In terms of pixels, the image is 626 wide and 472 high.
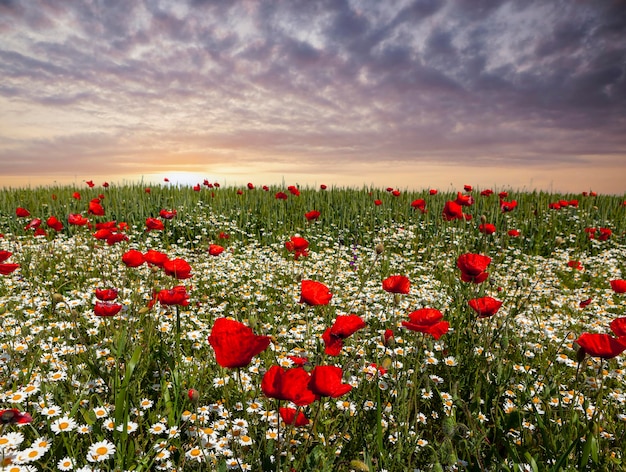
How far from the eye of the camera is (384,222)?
9.87 metres

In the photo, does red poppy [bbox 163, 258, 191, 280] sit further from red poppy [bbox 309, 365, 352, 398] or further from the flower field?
red poppy [bbox 309, 365, 352, 398]

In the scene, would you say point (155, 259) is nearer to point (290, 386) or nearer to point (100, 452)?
point (100, 452)

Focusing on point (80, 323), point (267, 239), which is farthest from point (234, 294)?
point (267, 239)

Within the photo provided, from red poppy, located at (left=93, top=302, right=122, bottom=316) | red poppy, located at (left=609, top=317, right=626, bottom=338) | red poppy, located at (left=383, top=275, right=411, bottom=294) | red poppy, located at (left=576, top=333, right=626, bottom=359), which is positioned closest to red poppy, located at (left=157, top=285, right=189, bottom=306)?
red poppy, located at (left=93, top=302, right=122, bottom=316)

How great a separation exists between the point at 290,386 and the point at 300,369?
0.07 meters

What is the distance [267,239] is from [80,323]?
5144 mm

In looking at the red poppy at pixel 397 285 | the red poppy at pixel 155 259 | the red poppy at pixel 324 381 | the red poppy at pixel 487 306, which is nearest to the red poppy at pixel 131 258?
the red poppy at pixel 155 259

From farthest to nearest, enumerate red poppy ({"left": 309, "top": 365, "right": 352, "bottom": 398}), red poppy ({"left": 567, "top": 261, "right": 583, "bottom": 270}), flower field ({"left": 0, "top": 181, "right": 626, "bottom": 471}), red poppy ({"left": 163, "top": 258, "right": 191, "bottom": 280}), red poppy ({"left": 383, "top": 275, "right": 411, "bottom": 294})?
red poppy ({"left": 567, "top": 261, "right": 583, "bottom": 270})
red poppy ({"left": 163, "top": 258, "right": 191, "bottom": 280})
red poppy ({"left": 383, "top": 275, "right": 411, "bottom": 294})
flower field ({"left": 0, "top": 181, "right": 626, "bottom": 471})
red poppy ({"left": 309, "top": 365, "right": 352, "bottom": 398})

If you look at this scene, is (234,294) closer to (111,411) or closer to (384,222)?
(111,411)

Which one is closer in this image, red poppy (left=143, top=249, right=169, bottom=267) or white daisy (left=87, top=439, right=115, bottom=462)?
white daisy (left=87, top=439, right=115, bottom=462)

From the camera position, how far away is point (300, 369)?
5.32 feet

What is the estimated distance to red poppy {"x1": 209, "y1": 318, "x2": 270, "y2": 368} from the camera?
1.61m

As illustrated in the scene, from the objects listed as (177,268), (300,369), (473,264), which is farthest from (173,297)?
(473,264)

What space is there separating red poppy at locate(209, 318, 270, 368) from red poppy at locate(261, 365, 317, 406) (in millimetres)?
105
